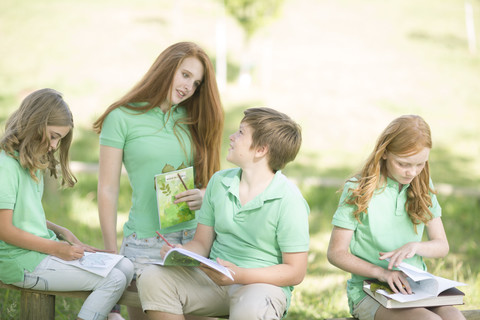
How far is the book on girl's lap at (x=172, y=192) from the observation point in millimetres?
3027

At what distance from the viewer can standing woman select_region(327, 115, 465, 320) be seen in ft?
9.27

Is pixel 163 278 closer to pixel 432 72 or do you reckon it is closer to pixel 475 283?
pixel 475 283

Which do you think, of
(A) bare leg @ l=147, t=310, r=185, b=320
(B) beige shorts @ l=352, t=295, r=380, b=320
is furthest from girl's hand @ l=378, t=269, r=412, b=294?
(A) bare leg @ l=147, t=310, r=185, b=320

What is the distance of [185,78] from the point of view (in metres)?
3.18

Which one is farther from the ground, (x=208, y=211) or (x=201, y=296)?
(x=208, y=211)

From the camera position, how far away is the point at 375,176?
115 inches

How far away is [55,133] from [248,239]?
1.11 m

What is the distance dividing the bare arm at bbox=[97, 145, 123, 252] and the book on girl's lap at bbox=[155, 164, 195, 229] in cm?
27

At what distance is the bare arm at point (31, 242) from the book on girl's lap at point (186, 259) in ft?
1.90

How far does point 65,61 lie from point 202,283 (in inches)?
421

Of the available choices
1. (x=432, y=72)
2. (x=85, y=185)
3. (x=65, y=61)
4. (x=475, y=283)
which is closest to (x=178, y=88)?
(x=475, y=283)

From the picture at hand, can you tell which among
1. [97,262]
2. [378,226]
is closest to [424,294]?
[378,226]

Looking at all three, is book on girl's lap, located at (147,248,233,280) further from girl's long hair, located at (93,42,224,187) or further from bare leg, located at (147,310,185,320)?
girl's long hair, located at (93,42,224,187)

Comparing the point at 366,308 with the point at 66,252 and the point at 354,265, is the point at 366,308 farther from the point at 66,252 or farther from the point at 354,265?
the point at 66,252
